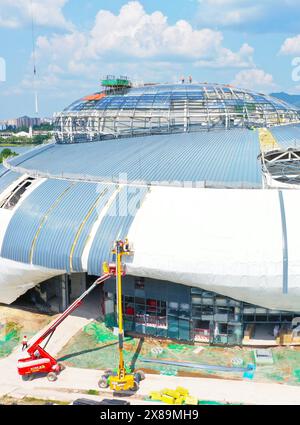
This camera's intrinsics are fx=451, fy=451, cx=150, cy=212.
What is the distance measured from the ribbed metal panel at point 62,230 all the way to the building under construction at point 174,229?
0.29 feet

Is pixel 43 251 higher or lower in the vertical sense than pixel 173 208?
lower

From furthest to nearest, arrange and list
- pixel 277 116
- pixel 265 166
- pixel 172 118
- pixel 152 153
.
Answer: pixel 277 116 → pixel 172 118 → pixel 152 153 → pixel 265 166

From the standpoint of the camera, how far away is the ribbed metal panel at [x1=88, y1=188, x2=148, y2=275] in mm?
31297

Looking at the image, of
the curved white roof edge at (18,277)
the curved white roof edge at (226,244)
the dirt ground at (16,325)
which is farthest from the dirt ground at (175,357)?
the curved white roof edge at (18,277)

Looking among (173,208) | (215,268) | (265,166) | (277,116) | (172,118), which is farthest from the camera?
(277,116)

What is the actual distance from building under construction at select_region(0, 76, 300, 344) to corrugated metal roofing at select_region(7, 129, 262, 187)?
12 cm

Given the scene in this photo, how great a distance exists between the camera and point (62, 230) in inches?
1323

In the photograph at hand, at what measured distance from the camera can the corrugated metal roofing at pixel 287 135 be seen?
1582 inches

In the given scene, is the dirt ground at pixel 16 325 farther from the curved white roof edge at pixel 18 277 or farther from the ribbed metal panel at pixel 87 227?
the ribbed metal panel at pixel 87 227

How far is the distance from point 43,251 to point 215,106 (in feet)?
86.0

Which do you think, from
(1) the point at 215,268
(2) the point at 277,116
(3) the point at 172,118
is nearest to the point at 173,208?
(1) the point at 215,268
